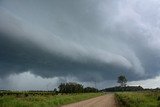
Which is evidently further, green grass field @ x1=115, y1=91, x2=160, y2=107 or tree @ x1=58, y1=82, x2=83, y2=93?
tree @ x1=58, y1=82, x2=83, y2=93

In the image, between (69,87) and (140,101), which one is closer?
(140,101)

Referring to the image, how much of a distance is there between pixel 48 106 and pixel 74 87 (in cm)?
14904

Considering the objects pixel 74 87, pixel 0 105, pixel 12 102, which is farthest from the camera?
pixel 74 87

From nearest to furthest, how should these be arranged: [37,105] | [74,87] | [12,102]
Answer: [12,102]
[37,105]
[74,87]

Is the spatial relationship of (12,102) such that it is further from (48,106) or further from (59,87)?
(59,87)

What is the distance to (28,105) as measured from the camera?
129 ft

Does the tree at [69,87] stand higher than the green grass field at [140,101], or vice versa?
the tree at [69,87]

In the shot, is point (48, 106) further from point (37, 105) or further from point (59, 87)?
point (59, 87)

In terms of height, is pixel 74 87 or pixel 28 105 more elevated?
pixel 74 87

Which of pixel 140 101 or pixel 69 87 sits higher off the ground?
pixel 69 87

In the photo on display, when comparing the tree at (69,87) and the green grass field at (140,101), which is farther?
the tree at (69,87)

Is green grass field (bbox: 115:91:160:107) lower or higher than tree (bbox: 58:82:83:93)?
lower

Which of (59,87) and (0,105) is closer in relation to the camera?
(0,105)

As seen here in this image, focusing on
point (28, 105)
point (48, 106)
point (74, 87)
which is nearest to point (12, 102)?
point (28, 105)
